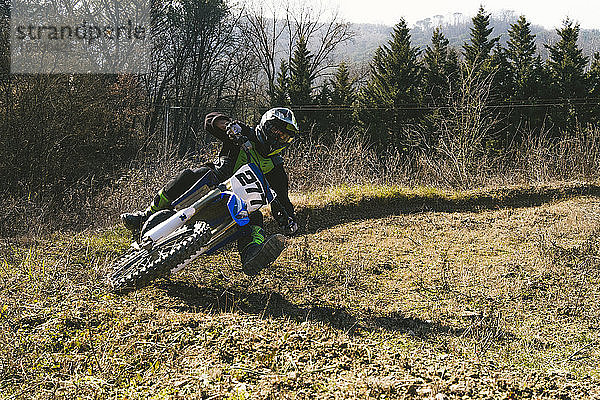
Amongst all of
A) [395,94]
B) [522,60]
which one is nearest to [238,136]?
[395,94]

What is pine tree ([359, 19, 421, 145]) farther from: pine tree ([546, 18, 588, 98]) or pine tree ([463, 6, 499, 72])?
pine tree ([546, 18, 588, 98])

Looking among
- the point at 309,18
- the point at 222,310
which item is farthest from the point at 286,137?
the point at 309,18

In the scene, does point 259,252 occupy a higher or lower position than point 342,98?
lower

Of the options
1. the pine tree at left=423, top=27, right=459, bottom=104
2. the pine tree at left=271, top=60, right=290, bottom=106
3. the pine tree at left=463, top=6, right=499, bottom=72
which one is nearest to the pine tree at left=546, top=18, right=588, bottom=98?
the pine tree at left=463, top=6, right=499, bottom=72

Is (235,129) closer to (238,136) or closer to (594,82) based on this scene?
(238,136)

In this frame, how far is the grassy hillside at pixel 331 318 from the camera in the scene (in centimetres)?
350

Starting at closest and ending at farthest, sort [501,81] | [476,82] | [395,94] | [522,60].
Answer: [476,82] < [395,94] < [501,81] < [522,60]

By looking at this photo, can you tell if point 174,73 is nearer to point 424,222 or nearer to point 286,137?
point 424,222

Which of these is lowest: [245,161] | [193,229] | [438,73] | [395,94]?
[193,229]

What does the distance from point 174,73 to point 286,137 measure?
3226 centimetres

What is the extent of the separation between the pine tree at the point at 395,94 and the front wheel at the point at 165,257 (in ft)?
104

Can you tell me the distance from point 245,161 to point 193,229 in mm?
1053

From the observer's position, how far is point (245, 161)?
544cm

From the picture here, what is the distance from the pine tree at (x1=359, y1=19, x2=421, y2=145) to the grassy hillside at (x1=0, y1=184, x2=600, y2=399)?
26.7 metres
